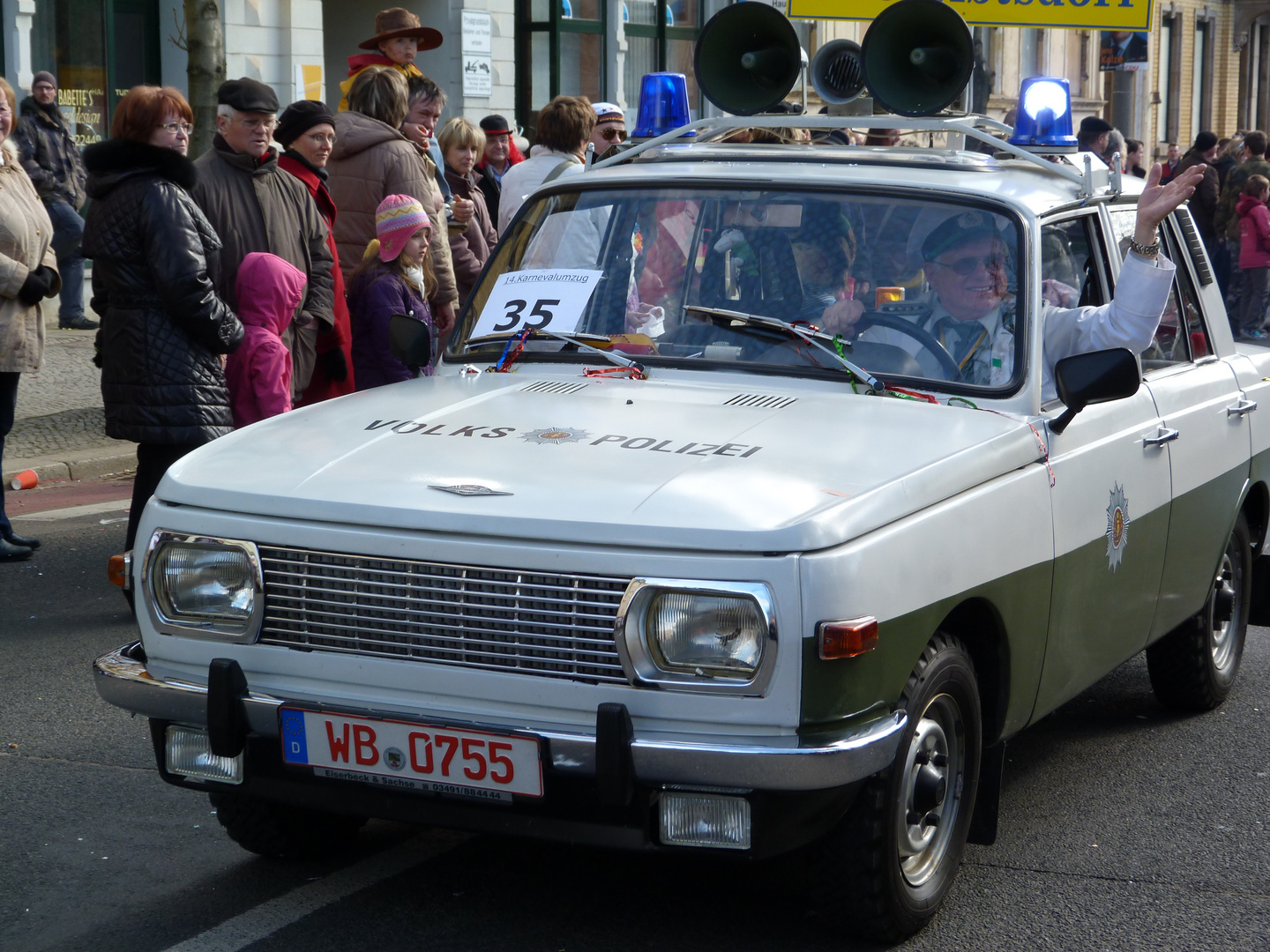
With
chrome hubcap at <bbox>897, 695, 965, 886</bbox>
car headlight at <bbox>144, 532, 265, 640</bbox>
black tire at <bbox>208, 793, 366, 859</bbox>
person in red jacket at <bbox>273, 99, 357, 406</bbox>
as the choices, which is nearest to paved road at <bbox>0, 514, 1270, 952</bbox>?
black tire at <bbox>208, 793, 366, 859</bbox>

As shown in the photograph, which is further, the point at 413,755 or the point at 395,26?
the point at 395,26

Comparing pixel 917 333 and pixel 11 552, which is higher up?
pixel 917 333

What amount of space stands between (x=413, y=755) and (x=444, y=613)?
0.30m

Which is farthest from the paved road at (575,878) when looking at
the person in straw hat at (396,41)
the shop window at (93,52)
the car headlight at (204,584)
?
the shop window at (93,52)

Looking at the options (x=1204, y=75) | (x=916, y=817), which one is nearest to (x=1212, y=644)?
(x=916, y=817)

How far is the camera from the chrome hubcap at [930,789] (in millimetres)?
3760

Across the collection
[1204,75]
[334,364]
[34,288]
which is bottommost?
[334,364]

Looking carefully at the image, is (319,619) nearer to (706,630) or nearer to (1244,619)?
(706,630)

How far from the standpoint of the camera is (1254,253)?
673 inches

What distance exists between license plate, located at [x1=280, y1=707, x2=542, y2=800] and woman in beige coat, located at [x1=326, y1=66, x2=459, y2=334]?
4.74 m

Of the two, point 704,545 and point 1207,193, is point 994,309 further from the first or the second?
point 1207,193

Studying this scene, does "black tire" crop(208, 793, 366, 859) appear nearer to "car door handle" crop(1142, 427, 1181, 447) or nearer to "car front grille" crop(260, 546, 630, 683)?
"car front grille" crop(260, 546, 630, 683)

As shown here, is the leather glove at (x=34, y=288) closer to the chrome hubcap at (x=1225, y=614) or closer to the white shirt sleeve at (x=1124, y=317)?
the white shirt sleeve at (x=1124, y=317)


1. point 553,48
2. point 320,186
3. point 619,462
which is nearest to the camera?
point 619,462
